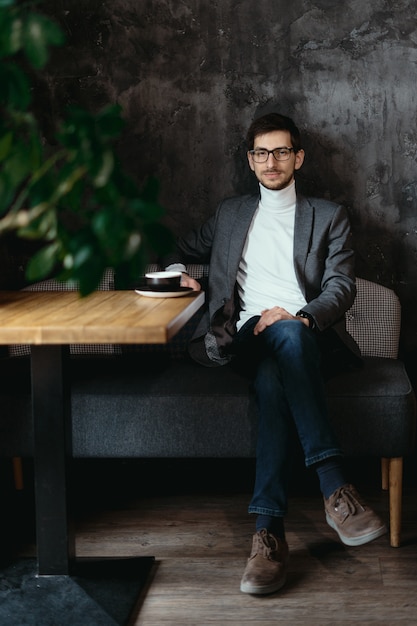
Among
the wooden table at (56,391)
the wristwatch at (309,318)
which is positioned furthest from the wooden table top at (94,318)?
the wristwatch at (309,318)

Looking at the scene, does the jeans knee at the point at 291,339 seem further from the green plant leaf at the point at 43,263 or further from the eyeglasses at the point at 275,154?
the green plant leaf at the point at 43,263

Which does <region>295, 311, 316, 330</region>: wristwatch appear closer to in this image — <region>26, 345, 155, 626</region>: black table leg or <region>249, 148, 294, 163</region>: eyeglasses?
<region>249, 148, 294, 163</region>: eyeglasses

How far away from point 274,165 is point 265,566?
4.45 ft

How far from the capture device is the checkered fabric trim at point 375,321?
291 cm

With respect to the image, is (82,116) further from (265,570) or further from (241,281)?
(241,281)

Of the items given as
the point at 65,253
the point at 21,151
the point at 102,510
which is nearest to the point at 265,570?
the point at 102,510

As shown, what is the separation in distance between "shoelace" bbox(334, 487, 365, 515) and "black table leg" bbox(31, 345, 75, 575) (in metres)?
0.74

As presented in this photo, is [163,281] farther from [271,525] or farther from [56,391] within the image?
[271,525]

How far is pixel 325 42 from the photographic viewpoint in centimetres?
302

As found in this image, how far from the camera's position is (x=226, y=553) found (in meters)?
2.31

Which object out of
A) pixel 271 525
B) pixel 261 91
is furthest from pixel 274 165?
pixel 271 525

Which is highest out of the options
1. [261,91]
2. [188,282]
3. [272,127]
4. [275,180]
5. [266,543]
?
[261,91]

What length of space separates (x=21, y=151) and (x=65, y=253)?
14 centimetres

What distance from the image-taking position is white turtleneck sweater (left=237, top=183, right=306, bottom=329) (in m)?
2.74
